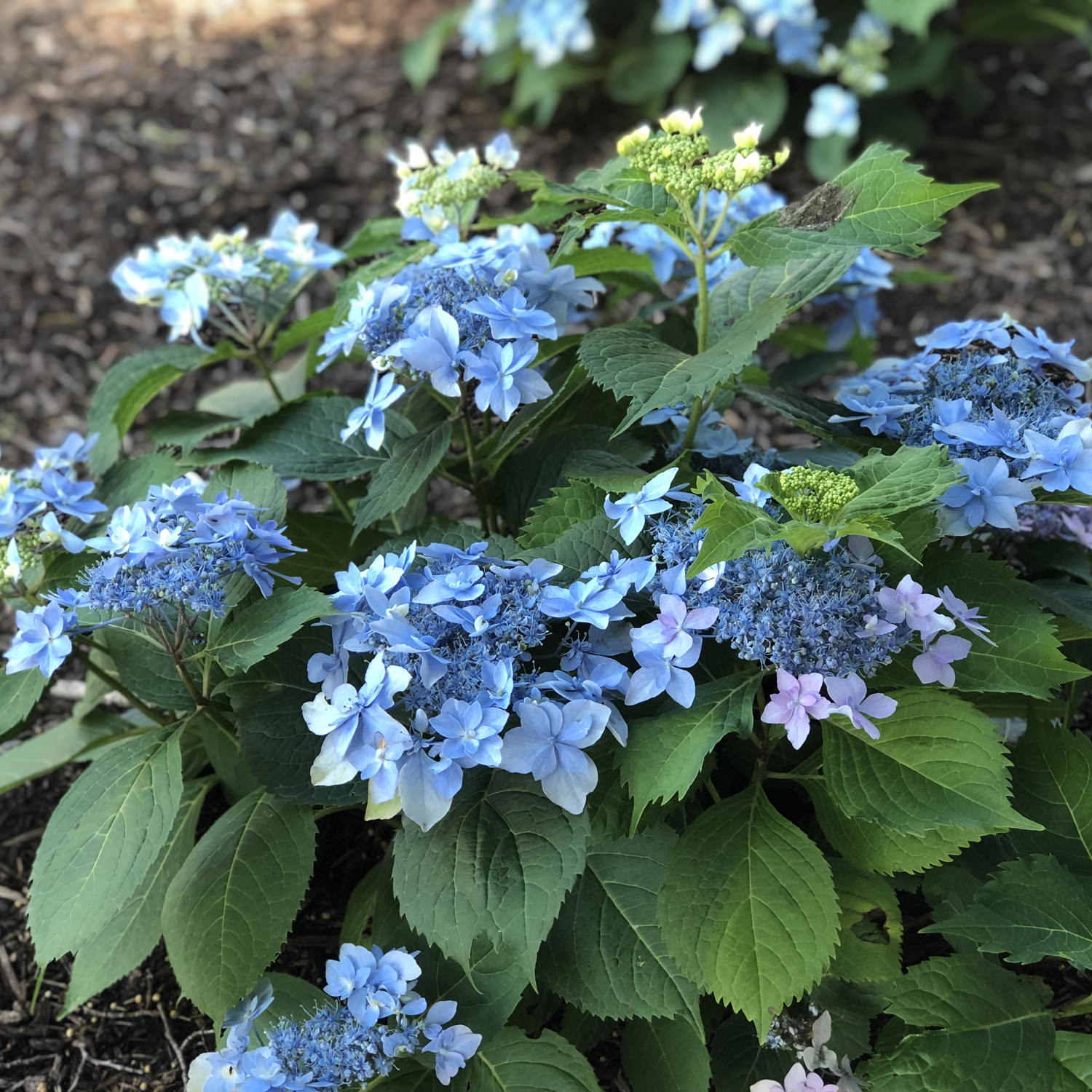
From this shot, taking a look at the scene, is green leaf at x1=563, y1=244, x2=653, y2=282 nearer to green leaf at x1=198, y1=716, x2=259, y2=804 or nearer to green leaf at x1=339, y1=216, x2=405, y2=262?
green leaf at x1=339, y1=216, x2=405, y2=262

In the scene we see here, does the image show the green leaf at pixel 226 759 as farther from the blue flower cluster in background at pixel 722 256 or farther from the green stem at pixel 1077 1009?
the green stem at pixel 1077 1009

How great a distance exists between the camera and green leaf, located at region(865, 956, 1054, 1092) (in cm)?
140

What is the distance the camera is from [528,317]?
1.58 m

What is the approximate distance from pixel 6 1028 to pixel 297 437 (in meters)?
1.10

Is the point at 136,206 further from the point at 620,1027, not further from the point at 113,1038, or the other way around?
the point at 620,1027

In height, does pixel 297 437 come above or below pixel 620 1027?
above

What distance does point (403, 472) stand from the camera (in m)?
1.69

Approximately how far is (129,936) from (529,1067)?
66 centimetres

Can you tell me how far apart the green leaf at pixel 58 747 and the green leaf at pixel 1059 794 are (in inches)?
55.2

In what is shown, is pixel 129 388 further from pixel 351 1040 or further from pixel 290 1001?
pixel 351 1040

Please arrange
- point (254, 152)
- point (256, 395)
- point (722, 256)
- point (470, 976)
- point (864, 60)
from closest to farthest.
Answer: point (470, 976), point (722, 256), point (256, 395), point (864, 60), point (254, 152)

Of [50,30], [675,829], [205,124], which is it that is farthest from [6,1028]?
[50,30]

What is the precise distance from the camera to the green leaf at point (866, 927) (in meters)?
1.53

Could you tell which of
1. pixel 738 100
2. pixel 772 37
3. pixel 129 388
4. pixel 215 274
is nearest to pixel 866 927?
pixel 215 274
